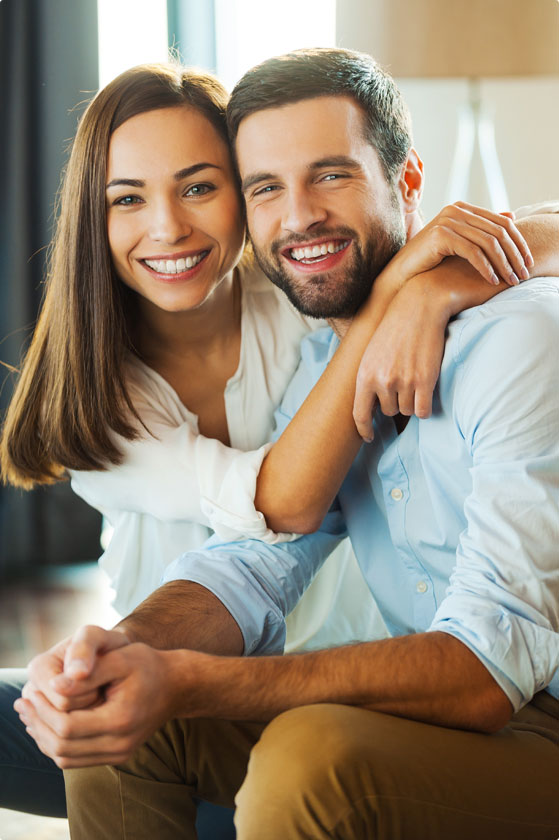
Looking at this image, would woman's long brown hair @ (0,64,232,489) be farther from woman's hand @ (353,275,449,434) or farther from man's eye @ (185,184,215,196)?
woman's hand @ (353,275,449,434)

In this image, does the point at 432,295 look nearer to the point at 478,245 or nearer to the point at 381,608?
the point at 478,245

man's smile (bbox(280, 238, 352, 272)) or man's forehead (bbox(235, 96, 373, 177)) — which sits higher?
man's forehead (bbox(235, 96, 373, 177))

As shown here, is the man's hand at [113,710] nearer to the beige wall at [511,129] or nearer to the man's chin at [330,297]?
the man's chin at [330,297]

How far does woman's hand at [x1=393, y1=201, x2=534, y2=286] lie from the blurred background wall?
5.25 feet

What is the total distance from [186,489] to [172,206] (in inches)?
20.2

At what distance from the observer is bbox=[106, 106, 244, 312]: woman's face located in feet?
5.44

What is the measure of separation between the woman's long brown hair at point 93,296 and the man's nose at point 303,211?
0.30 metres

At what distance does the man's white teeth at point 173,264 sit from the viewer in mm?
1714

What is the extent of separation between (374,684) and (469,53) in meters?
2.28

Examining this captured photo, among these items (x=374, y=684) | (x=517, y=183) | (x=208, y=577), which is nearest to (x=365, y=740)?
(x=374, y=684)

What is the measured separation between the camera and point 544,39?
278 centimetres

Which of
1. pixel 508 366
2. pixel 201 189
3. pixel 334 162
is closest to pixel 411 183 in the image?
pixel 334 162

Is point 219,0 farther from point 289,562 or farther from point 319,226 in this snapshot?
point 289,562

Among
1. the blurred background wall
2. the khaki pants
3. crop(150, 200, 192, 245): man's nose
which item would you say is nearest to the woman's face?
crop(150, 200, 192, 245): man's nose
